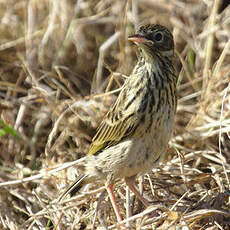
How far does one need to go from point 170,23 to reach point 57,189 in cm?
262

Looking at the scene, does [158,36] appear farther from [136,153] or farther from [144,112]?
[136,153]

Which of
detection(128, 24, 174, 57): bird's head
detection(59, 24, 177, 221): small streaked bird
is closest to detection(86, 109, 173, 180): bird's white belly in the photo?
detection(59, 24, 177, 221): small streaked bird

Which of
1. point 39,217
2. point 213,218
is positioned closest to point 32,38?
point 39,217

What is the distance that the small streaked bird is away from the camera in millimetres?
3611

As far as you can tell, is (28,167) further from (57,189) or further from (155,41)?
(155,41)

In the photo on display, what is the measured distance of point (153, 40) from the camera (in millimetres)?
3684

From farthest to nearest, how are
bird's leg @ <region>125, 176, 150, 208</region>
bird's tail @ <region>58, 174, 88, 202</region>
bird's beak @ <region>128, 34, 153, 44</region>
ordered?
bird's tail @ <region>58, 174, 88, 202</region>, bird's leg @ <region>125, 176, 150, 208</region>, bird's beak @ <region>128, 34, 153, 44</region>

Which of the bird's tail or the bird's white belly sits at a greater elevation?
the bird's white belly

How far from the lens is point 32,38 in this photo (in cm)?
579

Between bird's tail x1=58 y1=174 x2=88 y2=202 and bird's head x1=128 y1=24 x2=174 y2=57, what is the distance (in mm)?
1016

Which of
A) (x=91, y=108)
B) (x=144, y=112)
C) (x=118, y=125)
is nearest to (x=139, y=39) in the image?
(x=144, y=112)

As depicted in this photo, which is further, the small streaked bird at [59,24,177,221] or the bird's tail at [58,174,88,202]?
the bird's tail at [58,174,88,202]

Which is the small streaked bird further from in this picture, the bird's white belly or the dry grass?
the dry grass

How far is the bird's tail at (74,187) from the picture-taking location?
4.00 m
